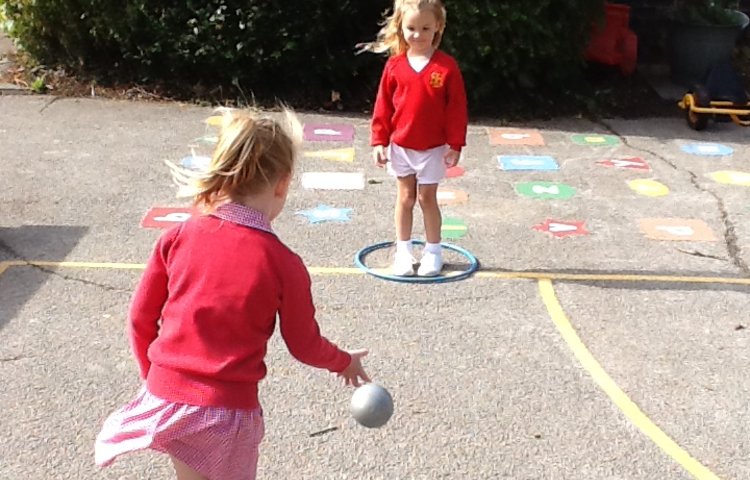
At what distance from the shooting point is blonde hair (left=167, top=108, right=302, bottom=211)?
2621 mm

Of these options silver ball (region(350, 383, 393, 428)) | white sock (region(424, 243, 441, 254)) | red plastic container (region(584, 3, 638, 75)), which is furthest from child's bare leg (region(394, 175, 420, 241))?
red plastic container (region(584, 3, 638, 75))

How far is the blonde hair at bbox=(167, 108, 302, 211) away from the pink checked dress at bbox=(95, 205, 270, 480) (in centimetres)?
6

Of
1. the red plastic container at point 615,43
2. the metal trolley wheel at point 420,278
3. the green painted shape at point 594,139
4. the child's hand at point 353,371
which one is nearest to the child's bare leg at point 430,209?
the metal trolley wheel at point 420,278

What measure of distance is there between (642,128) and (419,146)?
4.18 m

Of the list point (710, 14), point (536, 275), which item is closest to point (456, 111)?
point (536, 275)

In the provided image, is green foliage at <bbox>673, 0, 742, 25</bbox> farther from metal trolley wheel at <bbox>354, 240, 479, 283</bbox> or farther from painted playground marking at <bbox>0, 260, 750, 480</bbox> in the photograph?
metal trolley wheel at <bbox>354, 240, 479, 283</bbox>

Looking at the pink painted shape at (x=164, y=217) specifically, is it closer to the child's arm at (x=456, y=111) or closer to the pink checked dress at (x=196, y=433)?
the child's arm at (x=456, y=111)

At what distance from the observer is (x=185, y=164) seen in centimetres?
745

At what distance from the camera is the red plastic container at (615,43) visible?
33.0 ft

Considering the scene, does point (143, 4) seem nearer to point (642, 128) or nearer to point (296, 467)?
point (642, 128)

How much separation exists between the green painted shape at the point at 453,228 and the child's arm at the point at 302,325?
3397 millimetres

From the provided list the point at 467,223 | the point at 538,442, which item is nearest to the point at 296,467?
the point at 538,442

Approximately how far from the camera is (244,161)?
2.62 metres

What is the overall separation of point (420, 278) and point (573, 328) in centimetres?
91
